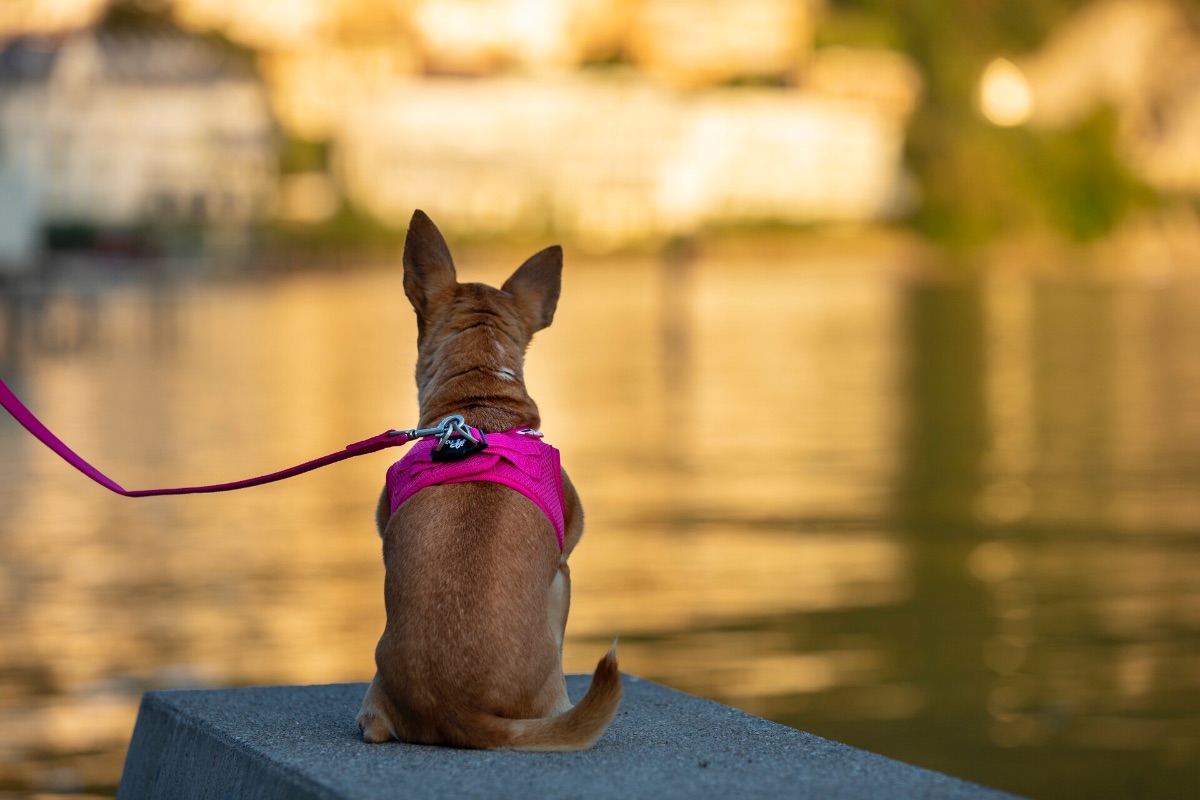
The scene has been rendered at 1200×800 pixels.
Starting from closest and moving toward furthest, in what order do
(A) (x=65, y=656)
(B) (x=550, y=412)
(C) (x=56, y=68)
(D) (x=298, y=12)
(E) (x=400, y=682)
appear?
1. (E) (x=400, y=682)
2. (A) (x=65, y=656)
3. (B) (x=550, y=412)
4. (C) (x=56, y=68)
5. (D) (x=298, y=12)

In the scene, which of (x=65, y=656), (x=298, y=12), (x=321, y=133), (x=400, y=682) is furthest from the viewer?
(x=298, y=12)

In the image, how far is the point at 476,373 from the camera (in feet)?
15.0

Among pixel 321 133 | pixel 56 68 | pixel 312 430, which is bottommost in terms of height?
pixel 312 430

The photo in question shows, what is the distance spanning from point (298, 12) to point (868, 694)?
12281 centimetres

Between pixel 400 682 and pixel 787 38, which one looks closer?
Answer: pixel 400 682

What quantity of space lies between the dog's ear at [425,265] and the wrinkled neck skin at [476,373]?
6 centimetres

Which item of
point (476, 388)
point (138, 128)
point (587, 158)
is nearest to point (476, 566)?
point (476, 388)

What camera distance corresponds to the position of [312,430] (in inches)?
768

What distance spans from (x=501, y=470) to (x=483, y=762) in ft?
2.07

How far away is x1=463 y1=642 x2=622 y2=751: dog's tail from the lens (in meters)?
4.16

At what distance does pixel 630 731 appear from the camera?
15.2 feet

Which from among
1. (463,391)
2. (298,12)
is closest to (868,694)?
(463,391)

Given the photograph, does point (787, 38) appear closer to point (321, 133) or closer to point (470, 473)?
point (321, 133)

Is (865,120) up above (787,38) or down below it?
below
